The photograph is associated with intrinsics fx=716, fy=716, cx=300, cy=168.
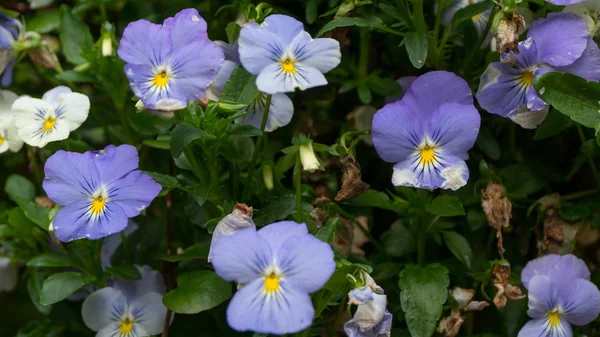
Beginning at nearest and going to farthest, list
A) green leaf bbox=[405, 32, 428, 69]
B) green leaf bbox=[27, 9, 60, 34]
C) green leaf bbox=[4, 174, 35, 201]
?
green leaf bbox=[405, 32, 428, 69]
green leaf bbox=[4, 174, 35, 201]
green leaf bbox=[27, 9, 60, 34]

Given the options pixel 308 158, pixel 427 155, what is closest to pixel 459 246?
pixel 427 155

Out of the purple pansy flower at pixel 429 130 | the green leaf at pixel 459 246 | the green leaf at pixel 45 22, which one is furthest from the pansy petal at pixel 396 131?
the green leaf at pixel 45 22

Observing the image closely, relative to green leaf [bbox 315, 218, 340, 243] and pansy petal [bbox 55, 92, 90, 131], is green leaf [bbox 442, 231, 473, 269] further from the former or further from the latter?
pansy petal [bbox 55, 92, 90, 131]

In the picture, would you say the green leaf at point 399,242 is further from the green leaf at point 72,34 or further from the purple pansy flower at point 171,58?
the green leaf at point 72,34

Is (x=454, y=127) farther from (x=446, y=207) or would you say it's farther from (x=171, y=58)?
(x=171, y=58)

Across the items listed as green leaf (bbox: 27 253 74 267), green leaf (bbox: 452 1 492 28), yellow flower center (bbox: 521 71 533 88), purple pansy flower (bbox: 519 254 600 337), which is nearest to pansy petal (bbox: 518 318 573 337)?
purple pansy flower (bbox: 519 254 600 337)

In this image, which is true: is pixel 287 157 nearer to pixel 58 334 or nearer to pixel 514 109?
pixel 514 109
